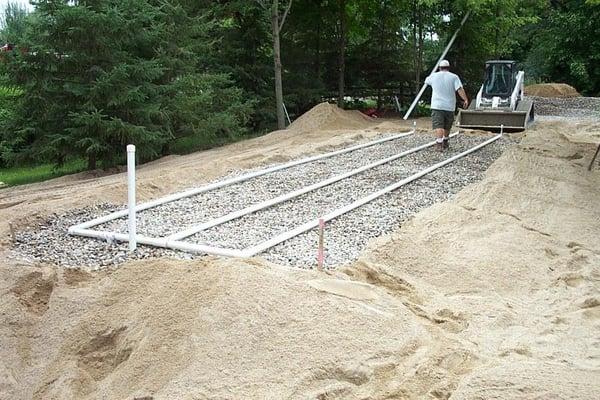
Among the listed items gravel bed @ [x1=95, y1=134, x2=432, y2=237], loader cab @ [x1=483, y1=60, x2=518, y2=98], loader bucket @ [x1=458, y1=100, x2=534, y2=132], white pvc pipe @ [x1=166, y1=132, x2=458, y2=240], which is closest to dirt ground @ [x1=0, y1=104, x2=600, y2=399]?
white pvc pipe @ [x1=166, y1=132, x2=458, y2=240]

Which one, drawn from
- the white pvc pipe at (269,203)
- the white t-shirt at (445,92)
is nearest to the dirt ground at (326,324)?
the white pvc pipe at (269,203)

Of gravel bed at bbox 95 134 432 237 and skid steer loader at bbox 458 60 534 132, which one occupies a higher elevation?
skid steer loader at bbox 458 60 534 132

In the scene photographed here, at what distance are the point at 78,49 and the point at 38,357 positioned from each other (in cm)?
995

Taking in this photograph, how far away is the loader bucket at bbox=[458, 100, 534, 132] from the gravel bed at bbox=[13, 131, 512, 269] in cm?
524

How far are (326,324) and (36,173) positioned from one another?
50.0ft

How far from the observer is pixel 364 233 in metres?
6.40

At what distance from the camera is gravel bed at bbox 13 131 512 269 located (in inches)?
226

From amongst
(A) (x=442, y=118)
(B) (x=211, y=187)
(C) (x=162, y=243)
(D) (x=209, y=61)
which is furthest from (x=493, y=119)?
(C) (x=162, y=243)

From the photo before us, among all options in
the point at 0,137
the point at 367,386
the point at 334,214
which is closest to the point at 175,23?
the point at 0,137

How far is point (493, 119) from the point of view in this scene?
15500mm

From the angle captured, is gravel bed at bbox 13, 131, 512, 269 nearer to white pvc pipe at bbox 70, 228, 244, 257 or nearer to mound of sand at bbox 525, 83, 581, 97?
white pvc pipe at bbox 70, 228, 244, 257

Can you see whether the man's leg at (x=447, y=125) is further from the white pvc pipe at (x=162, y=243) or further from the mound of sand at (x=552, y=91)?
the mound of sand at (x=552, y=91)

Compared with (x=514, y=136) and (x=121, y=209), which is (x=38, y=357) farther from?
(x=514, y=136)

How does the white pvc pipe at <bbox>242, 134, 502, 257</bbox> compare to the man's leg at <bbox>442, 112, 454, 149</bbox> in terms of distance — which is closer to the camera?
the white pvc pipe at <bbox>242, 134, 502, 257</bbox>
